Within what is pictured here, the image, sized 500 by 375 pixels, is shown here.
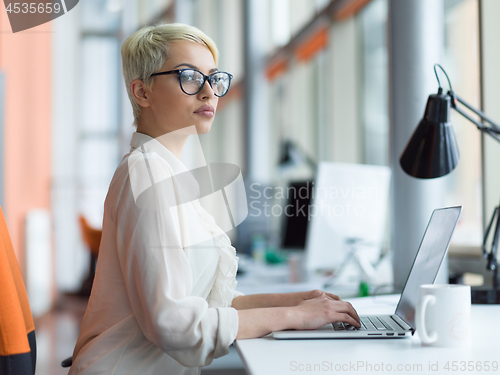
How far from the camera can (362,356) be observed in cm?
89

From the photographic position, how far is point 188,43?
1.16 m

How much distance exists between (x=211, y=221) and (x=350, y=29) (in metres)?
3.27

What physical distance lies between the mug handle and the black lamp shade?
0.50m

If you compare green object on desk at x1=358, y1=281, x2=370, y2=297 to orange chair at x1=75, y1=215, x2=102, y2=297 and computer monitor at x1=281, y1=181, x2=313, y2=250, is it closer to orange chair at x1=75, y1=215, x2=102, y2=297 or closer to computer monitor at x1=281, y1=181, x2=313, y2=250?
computer monitor at x1=281, y1=181, x2=313, y2=250

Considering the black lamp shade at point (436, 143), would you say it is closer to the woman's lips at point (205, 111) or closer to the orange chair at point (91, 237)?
the woman's lips at point (205, 111)

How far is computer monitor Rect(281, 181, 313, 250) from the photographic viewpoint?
310 cm

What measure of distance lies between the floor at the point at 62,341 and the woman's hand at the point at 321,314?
0.72 meters

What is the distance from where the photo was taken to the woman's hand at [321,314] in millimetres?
1038

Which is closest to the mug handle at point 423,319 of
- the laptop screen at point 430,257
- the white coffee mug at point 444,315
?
the white coffee mug at point 444,315

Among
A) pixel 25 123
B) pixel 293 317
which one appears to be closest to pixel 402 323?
pixel 293 317

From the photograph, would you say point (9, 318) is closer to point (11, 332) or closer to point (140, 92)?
point (11, 332)

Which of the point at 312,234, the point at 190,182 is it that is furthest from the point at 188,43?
the point at 312,234

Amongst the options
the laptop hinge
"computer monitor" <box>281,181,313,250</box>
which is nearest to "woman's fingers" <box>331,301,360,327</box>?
the laptop hinge

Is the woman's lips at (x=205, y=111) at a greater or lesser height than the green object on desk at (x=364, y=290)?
greater
